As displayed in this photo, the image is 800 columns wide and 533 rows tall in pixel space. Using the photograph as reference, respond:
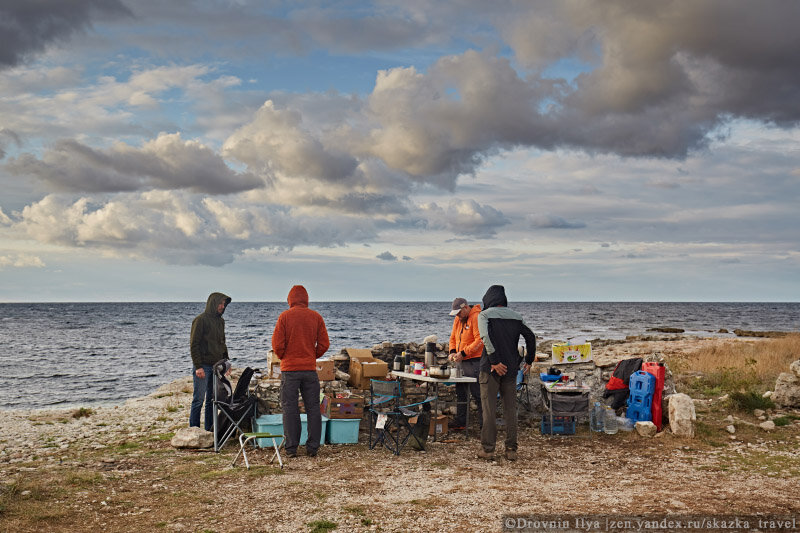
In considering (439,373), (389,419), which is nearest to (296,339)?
(389,419)

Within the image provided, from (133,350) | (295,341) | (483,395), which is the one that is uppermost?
(295,341)

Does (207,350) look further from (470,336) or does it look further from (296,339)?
(470,336)

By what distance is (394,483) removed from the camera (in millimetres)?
6078

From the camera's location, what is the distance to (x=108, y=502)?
550cm

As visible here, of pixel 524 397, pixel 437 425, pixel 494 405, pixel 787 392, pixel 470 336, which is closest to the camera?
pixel 494 405

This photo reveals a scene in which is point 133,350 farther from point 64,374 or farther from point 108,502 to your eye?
point 108,502

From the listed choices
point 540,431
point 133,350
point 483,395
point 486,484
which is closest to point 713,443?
point 540,431

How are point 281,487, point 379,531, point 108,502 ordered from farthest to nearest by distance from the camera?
point 281,487, point 108,502, point 379,531

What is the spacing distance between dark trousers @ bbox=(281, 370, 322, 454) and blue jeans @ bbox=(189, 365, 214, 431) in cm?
130

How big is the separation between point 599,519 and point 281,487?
124 inches

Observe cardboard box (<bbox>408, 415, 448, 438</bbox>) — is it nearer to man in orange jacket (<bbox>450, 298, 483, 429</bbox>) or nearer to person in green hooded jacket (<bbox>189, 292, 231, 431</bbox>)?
man in orange jacket (<bbox>450, 298, 483, 429</bbox>)

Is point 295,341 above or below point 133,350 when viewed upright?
above

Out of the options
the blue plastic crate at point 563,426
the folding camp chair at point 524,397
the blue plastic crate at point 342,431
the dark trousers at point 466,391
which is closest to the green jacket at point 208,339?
the blue plastic crate at point 342,431

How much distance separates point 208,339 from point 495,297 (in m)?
4.06
